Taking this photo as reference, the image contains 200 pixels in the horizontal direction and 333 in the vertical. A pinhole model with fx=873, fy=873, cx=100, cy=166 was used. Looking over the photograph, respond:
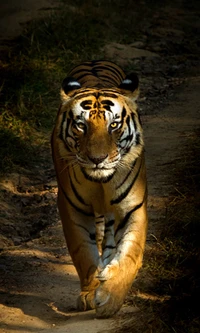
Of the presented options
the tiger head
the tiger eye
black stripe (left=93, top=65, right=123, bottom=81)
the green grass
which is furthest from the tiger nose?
the green grass

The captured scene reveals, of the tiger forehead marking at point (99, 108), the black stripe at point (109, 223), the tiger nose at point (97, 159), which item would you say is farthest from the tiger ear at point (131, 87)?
the black stripe at point (109, 223)

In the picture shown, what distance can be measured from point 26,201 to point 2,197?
206 mm

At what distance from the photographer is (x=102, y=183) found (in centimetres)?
493

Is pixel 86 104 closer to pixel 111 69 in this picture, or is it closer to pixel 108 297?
pixel 108 297

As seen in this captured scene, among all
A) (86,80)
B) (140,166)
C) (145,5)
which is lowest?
(140,166)

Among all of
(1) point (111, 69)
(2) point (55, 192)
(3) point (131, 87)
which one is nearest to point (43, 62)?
(2) point (55, 192)

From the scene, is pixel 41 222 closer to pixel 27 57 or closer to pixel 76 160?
pixel 76 160

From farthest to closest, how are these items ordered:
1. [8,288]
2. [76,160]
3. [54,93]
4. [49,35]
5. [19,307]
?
[49,35], [54,93], [8,288], [19,307], [76,160]

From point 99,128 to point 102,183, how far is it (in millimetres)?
355

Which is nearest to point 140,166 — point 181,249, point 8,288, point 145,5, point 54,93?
point 181,249

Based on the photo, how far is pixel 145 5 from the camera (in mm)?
11734

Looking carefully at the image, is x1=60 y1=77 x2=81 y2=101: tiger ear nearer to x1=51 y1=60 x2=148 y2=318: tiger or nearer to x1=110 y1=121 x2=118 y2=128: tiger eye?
x1=51 y1=60 x2=148 y2=318: tiger

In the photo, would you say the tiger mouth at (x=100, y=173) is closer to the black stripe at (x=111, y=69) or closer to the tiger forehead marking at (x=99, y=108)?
the tiger forehead marking at (x=99, y=108)

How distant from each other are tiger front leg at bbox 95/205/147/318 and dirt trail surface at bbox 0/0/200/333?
0.12 metres
